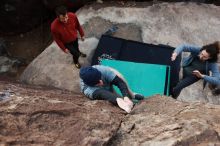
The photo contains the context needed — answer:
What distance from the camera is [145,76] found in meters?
8.46

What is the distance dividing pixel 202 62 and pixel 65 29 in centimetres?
264

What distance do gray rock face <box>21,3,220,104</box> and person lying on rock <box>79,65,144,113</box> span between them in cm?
317

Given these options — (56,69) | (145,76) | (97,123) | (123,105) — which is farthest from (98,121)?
(56,69)

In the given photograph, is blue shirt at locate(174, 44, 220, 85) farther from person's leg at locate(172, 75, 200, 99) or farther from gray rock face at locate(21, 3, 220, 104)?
gray rock face at locate(21, 3, 220, 104)

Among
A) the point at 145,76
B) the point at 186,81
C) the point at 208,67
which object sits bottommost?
the point at 145,76

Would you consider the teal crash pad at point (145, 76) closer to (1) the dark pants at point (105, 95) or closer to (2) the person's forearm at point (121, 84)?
(2) the person's forearm at point (121, 84)

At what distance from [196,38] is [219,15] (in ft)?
4.06

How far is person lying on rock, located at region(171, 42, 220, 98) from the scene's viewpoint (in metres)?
6.45

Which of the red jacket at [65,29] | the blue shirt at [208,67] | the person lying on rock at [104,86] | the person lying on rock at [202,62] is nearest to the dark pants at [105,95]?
the person lying on rock at [104,86]

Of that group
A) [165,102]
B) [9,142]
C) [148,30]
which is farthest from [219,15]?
[9,142]

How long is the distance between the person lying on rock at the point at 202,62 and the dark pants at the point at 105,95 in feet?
5.78

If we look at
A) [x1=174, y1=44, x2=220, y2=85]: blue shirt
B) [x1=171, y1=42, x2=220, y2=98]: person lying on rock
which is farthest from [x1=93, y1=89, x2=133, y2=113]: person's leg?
[x1=174, y1=44, x2=220, y2=85]: blue shirt

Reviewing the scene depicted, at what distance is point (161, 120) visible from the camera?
4.52 meters

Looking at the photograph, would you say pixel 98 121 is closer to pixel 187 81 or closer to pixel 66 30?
pixel 187 81
